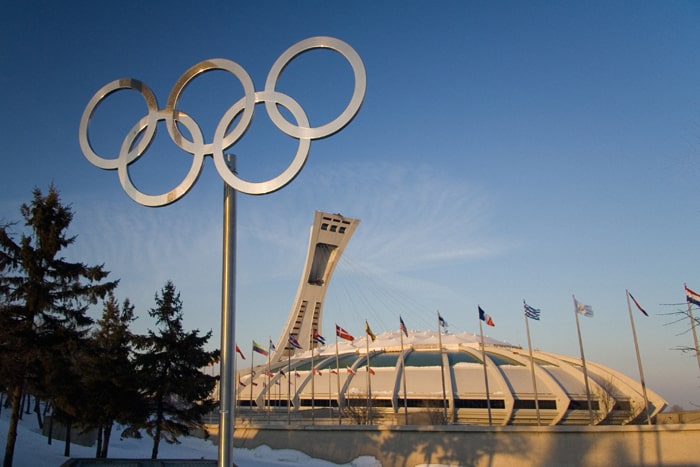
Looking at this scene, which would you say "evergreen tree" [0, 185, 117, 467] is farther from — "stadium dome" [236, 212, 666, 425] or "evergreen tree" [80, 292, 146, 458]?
"stadium dome" [236, 212, 666, 425]

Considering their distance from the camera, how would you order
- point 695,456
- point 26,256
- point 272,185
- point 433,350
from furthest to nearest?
point 433,350, point 695,456, point 26,256, point 272,185

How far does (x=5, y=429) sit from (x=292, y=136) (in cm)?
2525

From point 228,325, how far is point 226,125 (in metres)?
3.79

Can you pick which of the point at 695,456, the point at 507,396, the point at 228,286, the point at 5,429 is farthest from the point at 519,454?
the point at 5,429

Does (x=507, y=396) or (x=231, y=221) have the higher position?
(x=231, y=221)

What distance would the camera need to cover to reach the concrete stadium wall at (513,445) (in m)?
23.0

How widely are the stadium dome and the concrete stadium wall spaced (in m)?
4.66

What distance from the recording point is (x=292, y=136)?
33.0ft

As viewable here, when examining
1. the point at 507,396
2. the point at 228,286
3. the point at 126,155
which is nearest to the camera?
the point at 228,286

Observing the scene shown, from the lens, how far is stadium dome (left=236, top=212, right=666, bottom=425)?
3503 cm

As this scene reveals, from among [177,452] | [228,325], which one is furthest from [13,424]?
[177,452]

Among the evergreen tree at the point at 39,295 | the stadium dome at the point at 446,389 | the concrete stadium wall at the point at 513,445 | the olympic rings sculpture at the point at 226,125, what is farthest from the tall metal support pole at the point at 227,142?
the stadium dome at the point at 446,389

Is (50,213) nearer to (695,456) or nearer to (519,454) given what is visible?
(519,454)

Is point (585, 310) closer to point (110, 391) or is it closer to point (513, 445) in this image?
point (513, 445)
